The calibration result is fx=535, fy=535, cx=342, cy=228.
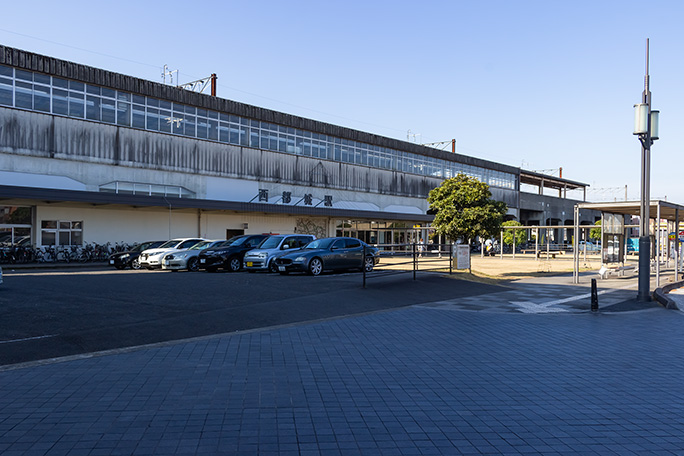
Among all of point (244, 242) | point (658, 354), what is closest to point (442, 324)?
point (658, 354)

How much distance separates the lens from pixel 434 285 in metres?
17.5

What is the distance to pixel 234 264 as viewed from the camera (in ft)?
74.5

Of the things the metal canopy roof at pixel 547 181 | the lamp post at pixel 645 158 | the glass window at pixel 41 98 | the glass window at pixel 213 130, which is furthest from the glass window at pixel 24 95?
the metal canopy roof at pixel 547 181

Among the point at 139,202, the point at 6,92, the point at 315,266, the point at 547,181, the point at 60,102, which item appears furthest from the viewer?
the point at 547,181

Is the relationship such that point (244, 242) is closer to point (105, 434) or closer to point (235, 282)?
point (235, 282)

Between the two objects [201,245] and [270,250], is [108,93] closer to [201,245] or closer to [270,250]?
[201,245]

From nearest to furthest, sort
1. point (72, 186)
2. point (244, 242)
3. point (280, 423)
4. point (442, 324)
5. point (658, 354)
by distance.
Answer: point (280, 423)
point (658, 354)
point (442, 324)
point (244, 242)
point (72, 186)

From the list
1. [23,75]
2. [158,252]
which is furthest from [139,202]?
[23,75]

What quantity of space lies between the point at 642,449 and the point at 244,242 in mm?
20322

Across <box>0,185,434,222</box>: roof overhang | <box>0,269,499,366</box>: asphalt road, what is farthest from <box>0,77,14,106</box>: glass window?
<box>0,269,499,366</box>: asphalt road

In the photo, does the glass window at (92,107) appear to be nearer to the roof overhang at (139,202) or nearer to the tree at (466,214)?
the roof overhang at (139,202)

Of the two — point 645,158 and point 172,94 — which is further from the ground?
point 172,94

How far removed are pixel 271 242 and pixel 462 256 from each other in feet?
26.1

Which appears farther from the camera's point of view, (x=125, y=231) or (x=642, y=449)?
(x=125, y=231)
